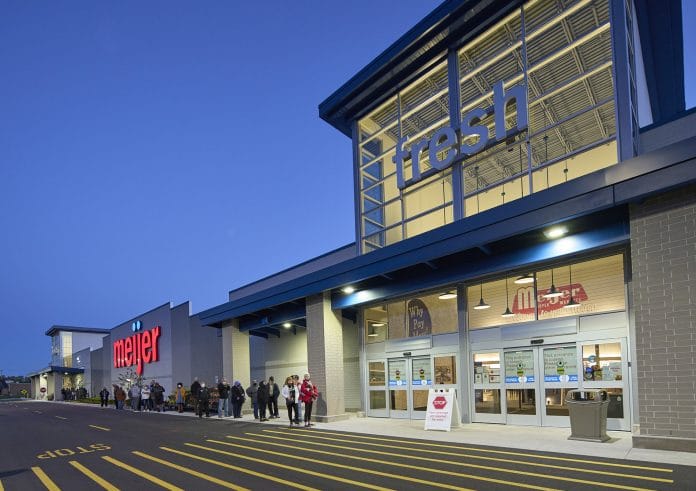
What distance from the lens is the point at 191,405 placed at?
28578 millimetres

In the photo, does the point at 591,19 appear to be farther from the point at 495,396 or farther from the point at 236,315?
the point at 236,315

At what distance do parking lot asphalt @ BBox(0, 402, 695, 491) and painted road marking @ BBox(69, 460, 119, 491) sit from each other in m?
0.02

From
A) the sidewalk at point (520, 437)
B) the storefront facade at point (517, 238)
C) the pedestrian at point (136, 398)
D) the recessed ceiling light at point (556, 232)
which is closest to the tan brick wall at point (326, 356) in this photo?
the storefront facade at point (517, 238)

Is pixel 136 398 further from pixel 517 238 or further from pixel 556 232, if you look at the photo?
pixel 556 232

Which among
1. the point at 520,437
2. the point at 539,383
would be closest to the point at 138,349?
the point at 539,383

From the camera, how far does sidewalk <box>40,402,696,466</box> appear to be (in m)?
9.63

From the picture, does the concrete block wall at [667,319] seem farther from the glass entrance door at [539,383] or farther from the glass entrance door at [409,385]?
the glass entrance door at [409,385]

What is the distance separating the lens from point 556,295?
14.0 m

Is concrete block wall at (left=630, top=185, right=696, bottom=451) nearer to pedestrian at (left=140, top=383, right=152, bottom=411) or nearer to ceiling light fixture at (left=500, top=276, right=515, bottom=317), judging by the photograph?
ceiling light fixture at (left=500, top=276, right=515, bottom=317)

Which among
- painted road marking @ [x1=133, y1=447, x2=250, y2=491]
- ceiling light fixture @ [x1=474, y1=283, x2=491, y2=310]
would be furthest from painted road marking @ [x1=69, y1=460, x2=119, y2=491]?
ceiling light fixture @ [x1=474, y1=283, x2=491, y2=310]

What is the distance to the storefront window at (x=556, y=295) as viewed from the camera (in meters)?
12.9

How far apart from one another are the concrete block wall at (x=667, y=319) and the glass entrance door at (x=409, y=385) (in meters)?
7.55

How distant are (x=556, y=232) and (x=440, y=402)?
539cm

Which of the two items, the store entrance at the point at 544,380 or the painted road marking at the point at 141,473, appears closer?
the painted road marking at the point at 141,473
